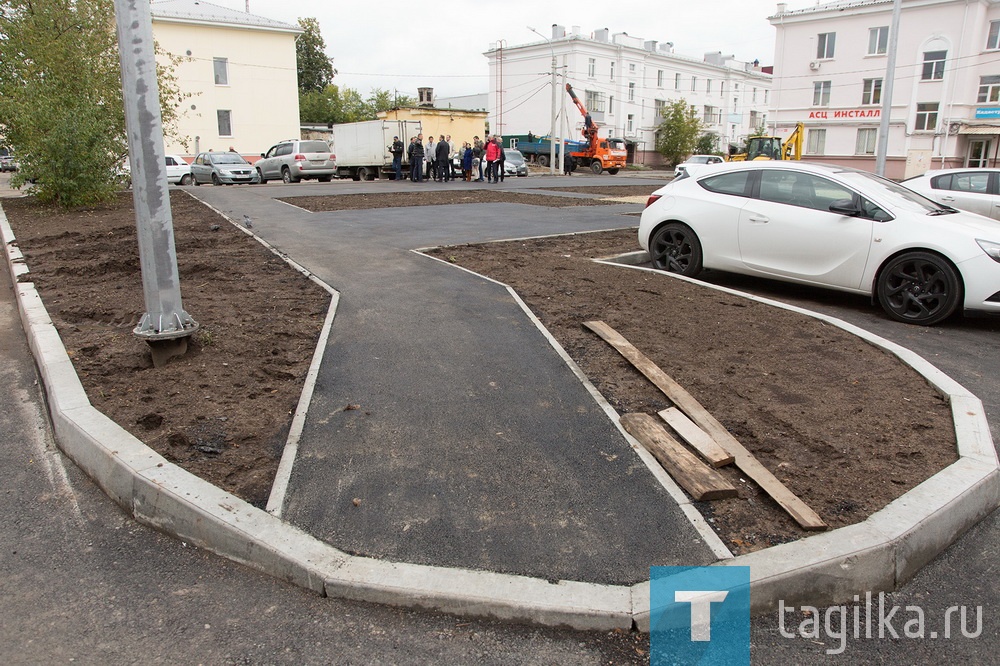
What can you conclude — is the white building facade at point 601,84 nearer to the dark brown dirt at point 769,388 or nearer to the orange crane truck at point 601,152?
the orange crane truck at point 601,152

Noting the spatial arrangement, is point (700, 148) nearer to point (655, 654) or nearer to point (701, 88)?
point (701, 88)

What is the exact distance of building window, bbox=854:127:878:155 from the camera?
53094mm

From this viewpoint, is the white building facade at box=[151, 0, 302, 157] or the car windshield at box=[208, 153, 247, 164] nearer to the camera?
the car windshield at box=[208, 153, 247, 164]

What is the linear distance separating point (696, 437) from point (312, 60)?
96.0 meters

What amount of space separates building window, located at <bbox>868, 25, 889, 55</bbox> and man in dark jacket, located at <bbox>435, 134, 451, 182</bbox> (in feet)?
123

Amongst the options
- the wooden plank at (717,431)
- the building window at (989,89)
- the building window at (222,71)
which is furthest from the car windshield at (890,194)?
the building window at (989,89)

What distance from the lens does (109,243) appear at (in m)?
11.6

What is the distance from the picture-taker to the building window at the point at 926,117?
164ft

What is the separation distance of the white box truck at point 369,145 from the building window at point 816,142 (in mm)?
35683

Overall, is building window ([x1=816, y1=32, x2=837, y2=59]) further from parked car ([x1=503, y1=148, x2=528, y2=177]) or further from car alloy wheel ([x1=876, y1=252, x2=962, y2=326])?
car alloy wheel ([x1=876, y1=252, x2=962, y2=326])

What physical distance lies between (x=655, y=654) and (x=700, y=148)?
77.9m

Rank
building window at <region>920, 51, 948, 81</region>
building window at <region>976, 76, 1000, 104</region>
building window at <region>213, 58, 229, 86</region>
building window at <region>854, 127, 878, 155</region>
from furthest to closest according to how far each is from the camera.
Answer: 1. building window at <region>854, 127, 878, 155</region>
2. building window at <region>213, 58, 229, 86</region>
3. building window at <region>920, 51, 948, 81</region>
4. building window at <region>976, 76, 1000, 104</region>

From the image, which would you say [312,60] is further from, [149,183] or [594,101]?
[149,183]

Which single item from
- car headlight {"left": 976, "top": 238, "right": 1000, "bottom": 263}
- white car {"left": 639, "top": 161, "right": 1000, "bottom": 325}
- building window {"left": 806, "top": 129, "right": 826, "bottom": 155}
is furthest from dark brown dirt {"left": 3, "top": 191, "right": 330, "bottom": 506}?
building window {"left": 806, "top": 129, "right": 826, "bottom": 155}
